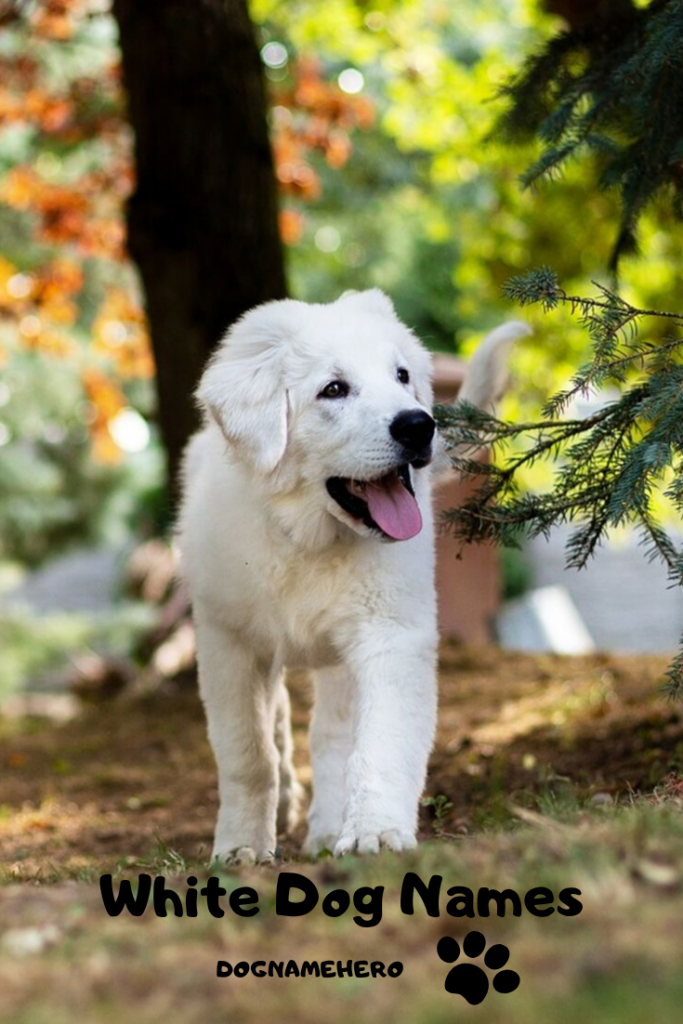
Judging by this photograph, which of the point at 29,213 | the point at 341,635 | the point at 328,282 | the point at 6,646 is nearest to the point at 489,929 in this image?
the point at 341,635

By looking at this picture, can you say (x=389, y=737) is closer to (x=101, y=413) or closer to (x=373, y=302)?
(x=373, y=302)

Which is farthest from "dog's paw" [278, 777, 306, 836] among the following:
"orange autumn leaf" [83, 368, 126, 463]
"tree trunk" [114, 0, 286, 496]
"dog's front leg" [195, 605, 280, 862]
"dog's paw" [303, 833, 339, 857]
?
"orange autumn leaf" [83, 368, 126, 463]

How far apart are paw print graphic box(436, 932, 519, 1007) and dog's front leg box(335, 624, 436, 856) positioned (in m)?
1.05

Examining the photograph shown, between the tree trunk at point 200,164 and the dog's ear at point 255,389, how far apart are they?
3.58 meters

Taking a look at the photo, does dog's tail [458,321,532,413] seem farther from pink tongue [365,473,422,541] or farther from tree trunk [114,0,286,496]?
tree trunk [114,0,286,496]

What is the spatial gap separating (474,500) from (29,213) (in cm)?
1252

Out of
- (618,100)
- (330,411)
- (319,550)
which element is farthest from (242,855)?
(618,100)

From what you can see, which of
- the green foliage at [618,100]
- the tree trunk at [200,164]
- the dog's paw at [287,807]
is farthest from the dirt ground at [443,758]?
the tree trunk at [200,164]

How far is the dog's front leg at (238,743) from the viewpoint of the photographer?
4387 millimetres

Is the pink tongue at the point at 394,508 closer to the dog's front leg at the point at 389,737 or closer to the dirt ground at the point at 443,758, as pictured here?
the dog's front leg at the point at 389,737

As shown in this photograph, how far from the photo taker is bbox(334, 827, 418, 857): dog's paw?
337 cm

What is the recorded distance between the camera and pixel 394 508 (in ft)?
12.9

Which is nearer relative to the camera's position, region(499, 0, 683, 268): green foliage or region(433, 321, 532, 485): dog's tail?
region(499, 0, 683, 268): green foliage

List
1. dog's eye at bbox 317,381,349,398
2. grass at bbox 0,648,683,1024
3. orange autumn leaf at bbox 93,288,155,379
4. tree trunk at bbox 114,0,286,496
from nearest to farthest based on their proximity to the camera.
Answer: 1. grass at bbox 0,648,683,1024
2. dog's eye at bbox 317,381,349,398
3. tree trunk at bbox 114,0,286,496
4. orange autumn leaf at bbox 93,288,155,379
